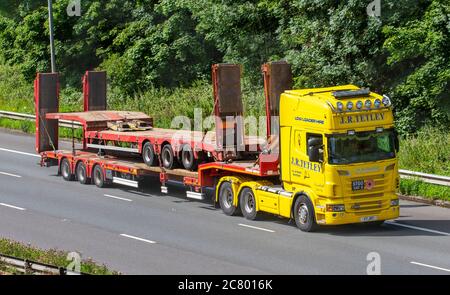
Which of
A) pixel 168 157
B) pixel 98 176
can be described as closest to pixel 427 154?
pixel 168 157

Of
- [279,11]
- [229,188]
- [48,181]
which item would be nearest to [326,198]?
[229,188]

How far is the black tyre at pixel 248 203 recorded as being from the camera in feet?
81.6

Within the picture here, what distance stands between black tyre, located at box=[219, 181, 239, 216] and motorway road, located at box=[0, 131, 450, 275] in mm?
230

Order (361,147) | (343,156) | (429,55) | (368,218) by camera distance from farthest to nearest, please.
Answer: (429,55)
(368,218)
(361,147)
(343,156)

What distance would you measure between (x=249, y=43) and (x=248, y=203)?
15.3m

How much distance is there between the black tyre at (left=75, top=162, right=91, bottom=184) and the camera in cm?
3051

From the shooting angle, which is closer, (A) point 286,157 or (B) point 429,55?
(A) point 286,157

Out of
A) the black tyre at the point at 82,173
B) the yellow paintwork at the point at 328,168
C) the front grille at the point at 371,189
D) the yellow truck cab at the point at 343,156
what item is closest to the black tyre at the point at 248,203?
the yellow paintwork at the point at 328,168

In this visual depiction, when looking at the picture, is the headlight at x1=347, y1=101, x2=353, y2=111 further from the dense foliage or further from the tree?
the dense foliage

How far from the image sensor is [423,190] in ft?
90.4

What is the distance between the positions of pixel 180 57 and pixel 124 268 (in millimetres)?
24772

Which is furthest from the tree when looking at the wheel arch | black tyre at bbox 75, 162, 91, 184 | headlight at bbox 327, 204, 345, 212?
black tyre at bbox 75, 162, 91, 184

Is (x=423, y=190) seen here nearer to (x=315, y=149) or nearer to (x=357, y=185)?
(x=357, y=185)
